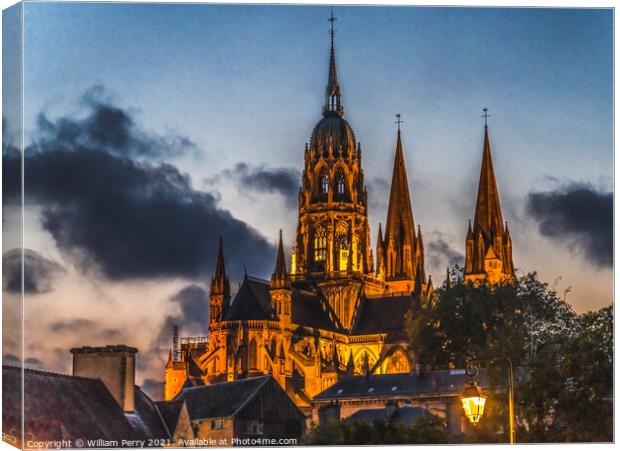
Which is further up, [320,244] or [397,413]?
[320,244]

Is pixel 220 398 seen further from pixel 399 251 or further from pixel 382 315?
pixel 399 251

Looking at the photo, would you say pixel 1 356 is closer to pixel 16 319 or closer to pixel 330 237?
pixel 16 319

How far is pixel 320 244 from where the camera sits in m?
105

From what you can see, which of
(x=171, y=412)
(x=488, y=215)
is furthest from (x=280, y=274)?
(x=171, y=412)

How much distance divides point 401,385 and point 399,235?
44.9 meters

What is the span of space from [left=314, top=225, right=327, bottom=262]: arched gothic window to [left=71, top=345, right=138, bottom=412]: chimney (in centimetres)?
6380

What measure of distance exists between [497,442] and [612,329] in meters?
4.79

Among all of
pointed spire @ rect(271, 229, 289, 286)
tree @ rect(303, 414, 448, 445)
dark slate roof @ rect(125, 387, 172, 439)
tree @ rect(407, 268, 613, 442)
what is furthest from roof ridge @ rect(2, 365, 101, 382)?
pointed spire @ rect(271, 229, 289, 286)

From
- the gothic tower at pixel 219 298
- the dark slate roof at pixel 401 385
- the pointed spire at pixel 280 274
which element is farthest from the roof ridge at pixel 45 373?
the pointed spire at pixel 280 274

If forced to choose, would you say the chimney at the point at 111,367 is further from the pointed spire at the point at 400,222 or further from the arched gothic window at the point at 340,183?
the pointed spire at the point at 400,222

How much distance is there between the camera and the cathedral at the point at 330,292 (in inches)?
3652

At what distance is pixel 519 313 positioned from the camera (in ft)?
245

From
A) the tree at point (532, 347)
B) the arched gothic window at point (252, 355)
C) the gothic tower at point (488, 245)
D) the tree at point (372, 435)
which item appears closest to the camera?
the tree at point (372, 435)

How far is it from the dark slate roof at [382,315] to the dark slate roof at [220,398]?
150 ft
